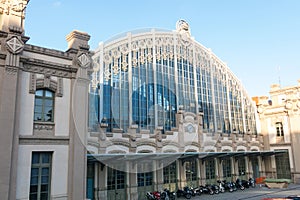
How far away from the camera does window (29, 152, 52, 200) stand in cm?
1157

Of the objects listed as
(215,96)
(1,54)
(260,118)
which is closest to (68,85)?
(1,54)

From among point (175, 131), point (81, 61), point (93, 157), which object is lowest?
point (93, 157)

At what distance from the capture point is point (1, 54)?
11.2 m

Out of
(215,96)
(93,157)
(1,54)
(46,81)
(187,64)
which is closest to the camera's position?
(1,54)

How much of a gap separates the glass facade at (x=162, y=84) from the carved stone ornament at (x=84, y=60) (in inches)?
182

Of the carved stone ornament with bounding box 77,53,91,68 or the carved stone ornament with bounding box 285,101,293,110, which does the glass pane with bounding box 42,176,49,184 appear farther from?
the carved stone ornament with bounding box 285,101,293,110

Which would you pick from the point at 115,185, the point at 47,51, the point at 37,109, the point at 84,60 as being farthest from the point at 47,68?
the point at 115,185

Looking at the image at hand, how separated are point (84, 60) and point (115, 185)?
8712 millimetres

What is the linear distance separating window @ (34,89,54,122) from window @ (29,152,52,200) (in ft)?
5.25

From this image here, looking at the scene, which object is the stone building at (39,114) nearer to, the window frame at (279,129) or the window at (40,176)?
the window at (40,176)

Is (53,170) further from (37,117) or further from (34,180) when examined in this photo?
(37,117)

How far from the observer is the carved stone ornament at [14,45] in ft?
37.3

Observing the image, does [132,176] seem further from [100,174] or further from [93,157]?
[93,157]

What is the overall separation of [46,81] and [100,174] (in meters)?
7.41
